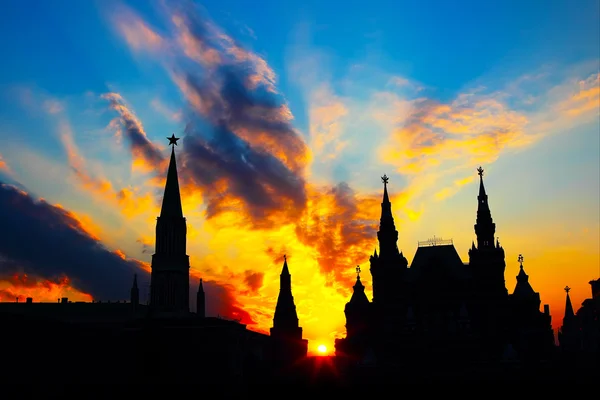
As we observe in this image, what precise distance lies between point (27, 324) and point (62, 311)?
66.9m

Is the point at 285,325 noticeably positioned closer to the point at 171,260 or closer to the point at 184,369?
the point at 171,260

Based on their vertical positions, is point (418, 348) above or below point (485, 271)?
below

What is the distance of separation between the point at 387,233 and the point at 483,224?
16.8 m

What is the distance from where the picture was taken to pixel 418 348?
99.3m

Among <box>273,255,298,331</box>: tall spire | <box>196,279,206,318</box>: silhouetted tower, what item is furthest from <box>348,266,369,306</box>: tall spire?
<box>196,279,206,318</box>: silhouetted tower

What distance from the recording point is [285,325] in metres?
123

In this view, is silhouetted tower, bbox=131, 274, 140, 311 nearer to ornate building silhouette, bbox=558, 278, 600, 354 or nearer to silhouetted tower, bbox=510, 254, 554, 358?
silhouetted tower, bbox=510, 254, 554, 358

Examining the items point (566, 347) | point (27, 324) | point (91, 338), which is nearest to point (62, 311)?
point (91, 338)

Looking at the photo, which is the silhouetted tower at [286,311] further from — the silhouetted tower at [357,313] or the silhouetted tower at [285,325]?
the silhouetted tower at [357,313]

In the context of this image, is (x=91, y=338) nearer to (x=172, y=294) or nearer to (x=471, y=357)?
(x=172, y=294)

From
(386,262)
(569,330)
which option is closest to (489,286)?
(386,262)

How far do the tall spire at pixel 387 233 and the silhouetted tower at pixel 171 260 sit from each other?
38.3m

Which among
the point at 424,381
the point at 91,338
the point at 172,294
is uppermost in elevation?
the point at 172,294

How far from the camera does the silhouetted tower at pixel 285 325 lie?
123 meters
